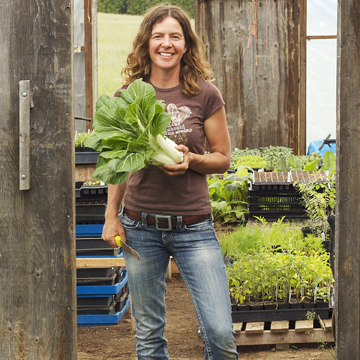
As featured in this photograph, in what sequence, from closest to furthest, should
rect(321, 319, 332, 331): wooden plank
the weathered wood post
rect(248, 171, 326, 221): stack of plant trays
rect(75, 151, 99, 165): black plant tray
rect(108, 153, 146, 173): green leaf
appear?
rect(108, 153, 146, 173): green leaf, the weathered wood post, rect(321, 319, 332, 331): wooden plank, rect(75, 151, 99, 165): black plant tray, rect(248, 171, 326, 221): stack of plant trays

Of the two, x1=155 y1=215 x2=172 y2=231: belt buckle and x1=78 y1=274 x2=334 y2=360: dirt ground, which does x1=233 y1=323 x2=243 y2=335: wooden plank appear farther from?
x1=155 y1=215 x2=172 y2=231: belt buckle

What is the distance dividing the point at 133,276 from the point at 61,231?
37cm

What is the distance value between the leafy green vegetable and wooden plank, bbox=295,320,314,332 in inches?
74.5

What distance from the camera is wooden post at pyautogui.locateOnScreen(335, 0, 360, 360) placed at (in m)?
2.05

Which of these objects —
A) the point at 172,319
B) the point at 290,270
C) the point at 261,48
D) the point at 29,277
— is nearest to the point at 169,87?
the point at 29,277

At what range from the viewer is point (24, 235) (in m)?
2.17

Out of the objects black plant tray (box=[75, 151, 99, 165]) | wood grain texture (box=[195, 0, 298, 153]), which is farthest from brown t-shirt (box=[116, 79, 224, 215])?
wood grain texture (box=[195, 0, 298, 153])

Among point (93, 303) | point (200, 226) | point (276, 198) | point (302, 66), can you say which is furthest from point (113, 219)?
point (302, 66)

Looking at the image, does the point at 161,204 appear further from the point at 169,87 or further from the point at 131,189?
the point at 169,87

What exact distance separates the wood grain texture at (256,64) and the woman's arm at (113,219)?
629cm

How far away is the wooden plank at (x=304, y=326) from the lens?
3404 millimetres

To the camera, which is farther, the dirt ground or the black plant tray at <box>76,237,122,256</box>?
the black plant tray at <box>76,237,122,256</box>

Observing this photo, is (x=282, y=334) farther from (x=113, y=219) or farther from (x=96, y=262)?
(x=113, y=219)

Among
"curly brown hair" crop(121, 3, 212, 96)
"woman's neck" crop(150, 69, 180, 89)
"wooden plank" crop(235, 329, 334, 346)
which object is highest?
"curly brown hair" crop(121, 3, 212, 96)
